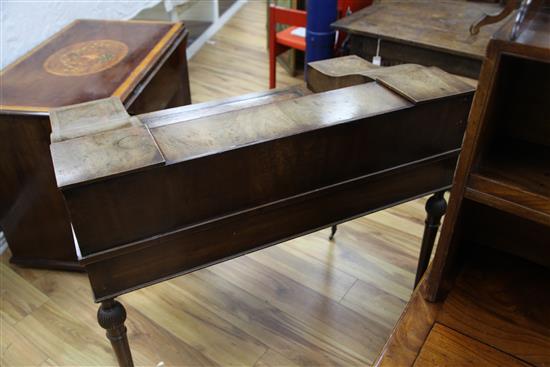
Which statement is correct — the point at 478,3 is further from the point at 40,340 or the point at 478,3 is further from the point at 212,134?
the point at 40,340

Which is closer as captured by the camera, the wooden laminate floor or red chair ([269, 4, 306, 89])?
the wooden laminate floor

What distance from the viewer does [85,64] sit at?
1.90 metres

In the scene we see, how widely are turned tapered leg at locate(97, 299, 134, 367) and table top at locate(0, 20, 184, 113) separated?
2.60 ft

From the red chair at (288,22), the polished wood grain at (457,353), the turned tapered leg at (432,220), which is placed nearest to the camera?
the polished wood grain at (457,353)

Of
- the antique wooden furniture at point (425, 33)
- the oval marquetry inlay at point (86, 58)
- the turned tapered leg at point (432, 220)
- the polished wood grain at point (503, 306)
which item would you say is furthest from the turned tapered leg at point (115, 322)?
the antique wooden furniture at point (425, 33)

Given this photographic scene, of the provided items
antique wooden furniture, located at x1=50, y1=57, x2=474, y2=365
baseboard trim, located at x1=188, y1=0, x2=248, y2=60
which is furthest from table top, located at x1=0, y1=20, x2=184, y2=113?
baseboard trim, located at x1=188, y1=0, x2=248, y2=60

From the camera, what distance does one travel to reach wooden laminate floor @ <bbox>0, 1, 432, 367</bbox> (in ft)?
5.28

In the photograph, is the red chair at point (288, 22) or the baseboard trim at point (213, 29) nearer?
the red chair at point (288, 22)

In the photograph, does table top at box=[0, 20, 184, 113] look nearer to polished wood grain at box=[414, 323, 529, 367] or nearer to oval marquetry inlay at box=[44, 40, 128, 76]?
oval marquetry inlay at box=[44, 40, 128, 76]

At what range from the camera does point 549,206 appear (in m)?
0.72

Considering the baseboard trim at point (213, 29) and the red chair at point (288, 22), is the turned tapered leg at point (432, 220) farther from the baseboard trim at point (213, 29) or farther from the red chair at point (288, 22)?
the baseboard trim at point (213, 29)

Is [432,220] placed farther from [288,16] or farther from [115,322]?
[288,16]

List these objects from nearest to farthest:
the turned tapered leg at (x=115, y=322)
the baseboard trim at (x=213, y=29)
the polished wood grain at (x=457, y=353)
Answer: the polished wood grain at (x=457, y=353) < the turned tapered leg at (x=115, y=322) < the baseboard trim at (x=213, y=29)

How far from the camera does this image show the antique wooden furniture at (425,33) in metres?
1.97
